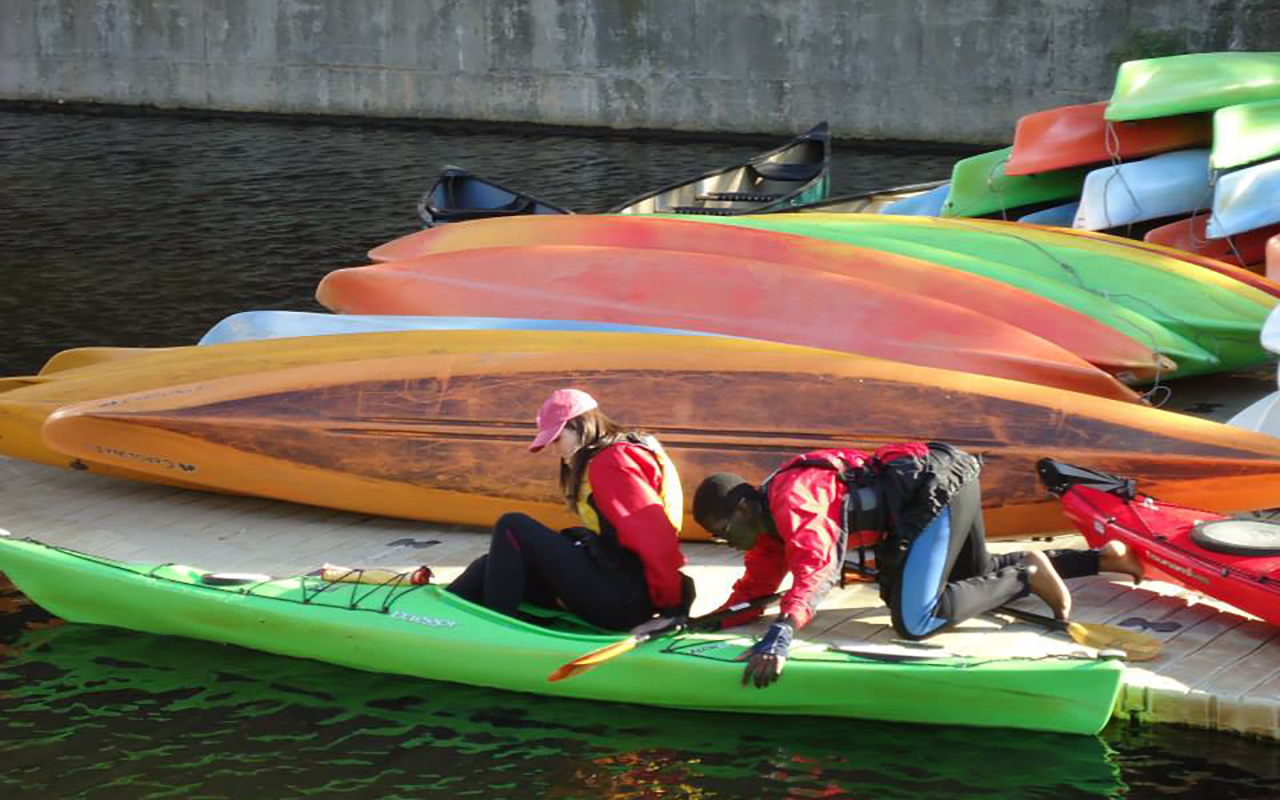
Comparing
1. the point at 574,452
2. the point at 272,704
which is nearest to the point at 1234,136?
the point at 574,452

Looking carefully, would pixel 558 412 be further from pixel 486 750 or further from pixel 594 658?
pixel 486 750

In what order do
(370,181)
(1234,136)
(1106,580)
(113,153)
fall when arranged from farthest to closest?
1. (113,153)
2. (370,181)
3. (1234,136)
4. (1106,580)

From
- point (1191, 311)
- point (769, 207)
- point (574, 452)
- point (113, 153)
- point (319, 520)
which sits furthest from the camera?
point (113, 153)

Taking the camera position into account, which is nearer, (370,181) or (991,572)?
(991,572)

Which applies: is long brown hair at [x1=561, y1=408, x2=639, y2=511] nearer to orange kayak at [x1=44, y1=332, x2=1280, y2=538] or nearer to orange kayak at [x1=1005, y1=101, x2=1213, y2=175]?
orange kayak at [x1=44, y1=332, x2=1280, y2=538]

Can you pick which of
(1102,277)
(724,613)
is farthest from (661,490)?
(1102,277)

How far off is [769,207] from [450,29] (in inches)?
277

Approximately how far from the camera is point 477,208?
13625mm

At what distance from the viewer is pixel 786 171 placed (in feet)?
47.7

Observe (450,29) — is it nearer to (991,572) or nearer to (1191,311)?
(1191,311)

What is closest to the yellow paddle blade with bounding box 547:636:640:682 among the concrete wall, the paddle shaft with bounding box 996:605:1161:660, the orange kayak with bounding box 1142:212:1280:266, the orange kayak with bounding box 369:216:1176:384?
the paddle shaft with bounding box 996:605:1161:660

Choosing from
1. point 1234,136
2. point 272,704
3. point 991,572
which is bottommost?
point 272,704

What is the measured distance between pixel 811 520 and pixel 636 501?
62cm

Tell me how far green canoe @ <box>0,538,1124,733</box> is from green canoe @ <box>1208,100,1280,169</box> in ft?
16.8
